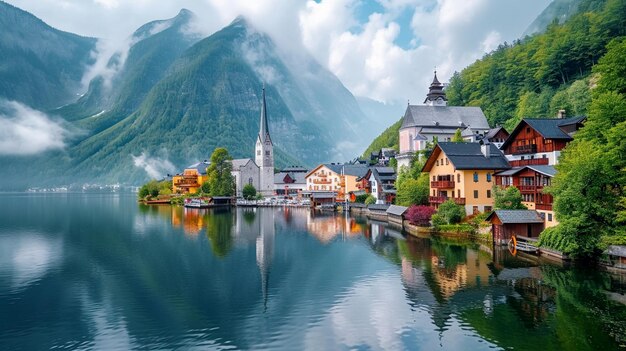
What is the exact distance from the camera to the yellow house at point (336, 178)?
11519cm

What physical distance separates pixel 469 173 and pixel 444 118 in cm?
4132

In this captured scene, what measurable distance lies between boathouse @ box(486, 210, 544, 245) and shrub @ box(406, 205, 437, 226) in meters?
13.9

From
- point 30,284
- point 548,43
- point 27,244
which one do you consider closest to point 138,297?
point 30,284

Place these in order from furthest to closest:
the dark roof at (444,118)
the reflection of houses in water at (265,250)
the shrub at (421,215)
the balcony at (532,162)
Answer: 1. the dark roof at (444,118)
2. the shrub at (421,215)
3. the balcony at (532,162)
4. the reflection of houses in water at (265,250)

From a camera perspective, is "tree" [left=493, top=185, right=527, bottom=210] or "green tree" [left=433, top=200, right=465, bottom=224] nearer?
"tree" [left=493, top=185, right=527, bottom=210]

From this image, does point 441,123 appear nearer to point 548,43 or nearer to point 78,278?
point 548,43

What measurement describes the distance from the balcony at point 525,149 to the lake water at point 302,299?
569 inches

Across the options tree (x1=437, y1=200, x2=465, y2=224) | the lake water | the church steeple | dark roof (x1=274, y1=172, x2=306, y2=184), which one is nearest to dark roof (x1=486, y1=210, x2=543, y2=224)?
the lake water

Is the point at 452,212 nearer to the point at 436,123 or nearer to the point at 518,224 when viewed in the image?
the point at 518,224

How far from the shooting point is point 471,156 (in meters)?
58.1

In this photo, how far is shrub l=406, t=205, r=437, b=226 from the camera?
5925 cm

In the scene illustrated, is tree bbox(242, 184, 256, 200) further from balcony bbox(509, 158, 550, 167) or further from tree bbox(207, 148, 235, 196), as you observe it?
balcony bbox(509, 158, 550, 167)

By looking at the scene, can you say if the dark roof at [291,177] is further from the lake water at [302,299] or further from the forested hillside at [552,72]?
the lake water at [302,299]

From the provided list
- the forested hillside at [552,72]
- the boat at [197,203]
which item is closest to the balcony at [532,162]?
the forested hillside at [552,72]
